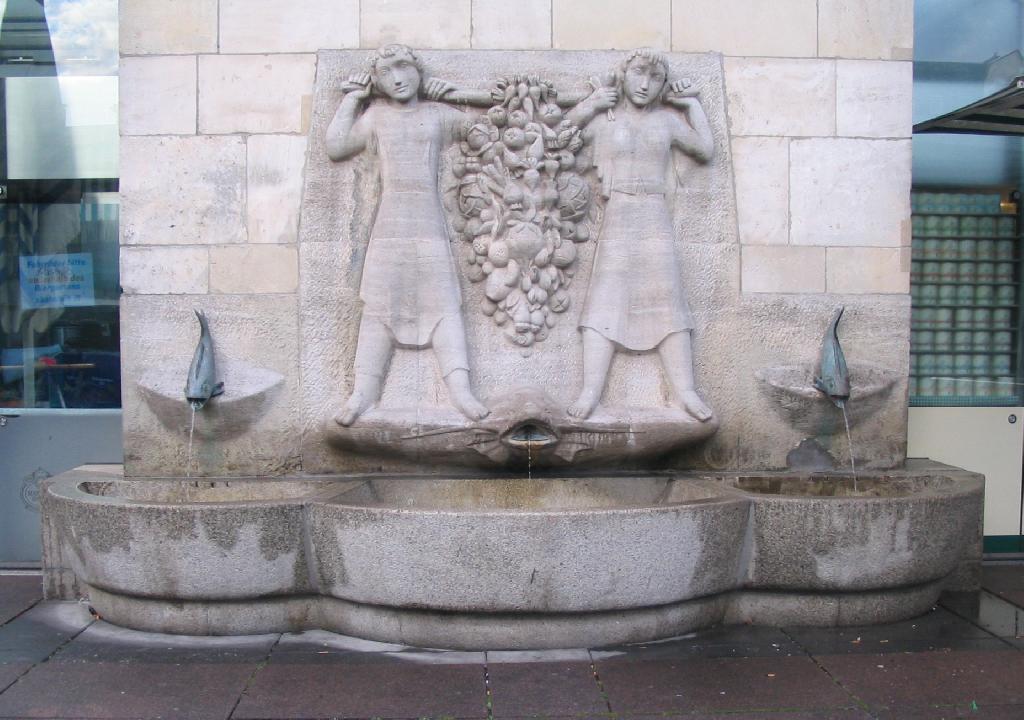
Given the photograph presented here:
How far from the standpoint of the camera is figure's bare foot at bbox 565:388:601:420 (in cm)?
575

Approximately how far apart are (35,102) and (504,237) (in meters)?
3.96

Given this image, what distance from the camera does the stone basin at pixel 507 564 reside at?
15.3 feet

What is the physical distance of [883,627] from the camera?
17.0ft

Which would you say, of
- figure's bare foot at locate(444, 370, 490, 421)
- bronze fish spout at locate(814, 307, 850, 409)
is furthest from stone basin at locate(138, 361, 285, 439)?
bronze fish spout at locate(814, 307, 850, 409)

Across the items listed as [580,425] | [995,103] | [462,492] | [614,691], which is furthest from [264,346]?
[995,103]

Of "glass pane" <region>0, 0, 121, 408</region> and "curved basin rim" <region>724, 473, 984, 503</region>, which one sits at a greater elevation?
"glass pane" <region>0, 0, 121, 408</region>

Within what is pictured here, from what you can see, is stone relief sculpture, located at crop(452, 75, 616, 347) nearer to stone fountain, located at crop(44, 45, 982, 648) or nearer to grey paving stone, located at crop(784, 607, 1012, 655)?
stone fountain, located at crop(44, 45, 982, 648)

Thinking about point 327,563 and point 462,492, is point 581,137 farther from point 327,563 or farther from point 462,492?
point 327,563

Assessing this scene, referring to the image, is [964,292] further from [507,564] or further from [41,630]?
[41,630]

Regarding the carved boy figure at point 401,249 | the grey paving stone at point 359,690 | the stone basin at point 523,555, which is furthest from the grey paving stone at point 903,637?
the carved boy figure at point 401,249

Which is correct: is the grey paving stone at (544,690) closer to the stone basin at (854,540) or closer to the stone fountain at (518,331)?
the stone basin at (854,540)

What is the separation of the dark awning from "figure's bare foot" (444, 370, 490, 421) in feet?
12.2

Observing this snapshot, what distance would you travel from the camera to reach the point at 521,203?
18.9ft

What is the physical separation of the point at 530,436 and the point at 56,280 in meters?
3.99
